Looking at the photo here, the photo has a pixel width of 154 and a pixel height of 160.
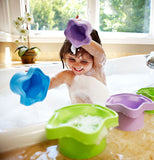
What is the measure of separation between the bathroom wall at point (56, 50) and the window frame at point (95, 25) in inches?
2.0

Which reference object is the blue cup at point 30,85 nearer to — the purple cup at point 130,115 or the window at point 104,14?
the purple cup at point 130,115

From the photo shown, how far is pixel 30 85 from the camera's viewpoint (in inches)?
22.5

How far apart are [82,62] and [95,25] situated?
166 cm

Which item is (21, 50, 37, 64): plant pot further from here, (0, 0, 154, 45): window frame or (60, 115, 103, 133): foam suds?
(60, 115, 103, 133): foam suds

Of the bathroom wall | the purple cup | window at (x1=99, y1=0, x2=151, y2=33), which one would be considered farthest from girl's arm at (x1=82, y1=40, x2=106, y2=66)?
window at (x1=99, y1=0, x2=151, y2=33)

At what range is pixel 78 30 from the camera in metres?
0.48

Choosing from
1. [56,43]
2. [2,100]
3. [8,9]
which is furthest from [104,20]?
[2,100]

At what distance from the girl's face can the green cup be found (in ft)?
0.85

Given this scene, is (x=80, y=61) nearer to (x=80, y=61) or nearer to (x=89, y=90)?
(x=80, y=61)

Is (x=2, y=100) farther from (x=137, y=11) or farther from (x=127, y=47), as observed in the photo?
(x=137, y=11)

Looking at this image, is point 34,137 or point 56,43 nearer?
point 34,137

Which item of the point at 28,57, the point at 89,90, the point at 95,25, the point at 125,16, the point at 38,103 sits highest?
the point at 125,16

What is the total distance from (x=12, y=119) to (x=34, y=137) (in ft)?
1.50

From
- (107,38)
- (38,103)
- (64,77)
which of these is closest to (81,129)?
(64,77)
